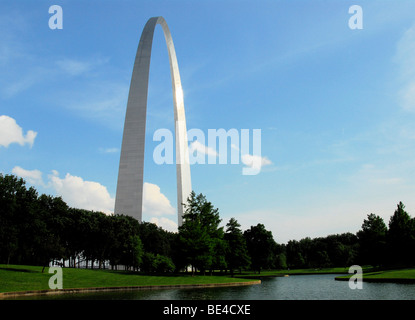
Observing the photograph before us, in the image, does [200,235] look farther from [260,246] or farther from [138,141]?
[260,246]

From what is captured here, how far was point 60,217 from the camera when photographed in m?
63.8

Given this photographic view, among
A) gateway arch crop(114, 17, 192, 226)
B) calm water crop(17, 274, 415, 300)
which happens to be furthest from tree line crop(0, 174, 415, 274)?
calm water crop(17, 274, 415, 300)

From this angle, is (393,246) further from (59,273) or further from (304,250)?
(304,250)

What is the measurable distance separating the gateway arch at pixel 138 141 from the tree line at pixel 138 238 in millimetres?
5547

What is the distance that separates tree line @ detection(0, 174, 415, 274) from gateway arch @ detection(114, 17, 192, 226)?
18.2 feet

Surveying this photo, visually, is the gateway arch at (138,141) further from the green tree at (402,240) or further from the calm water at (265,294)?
the green tree at (402,240)

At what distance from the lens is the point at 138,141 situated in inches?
2050

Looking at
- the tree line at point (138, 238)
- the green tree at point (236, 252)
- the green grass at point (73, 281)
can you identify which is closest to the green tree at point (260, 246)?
the tree line at point (138, 238)

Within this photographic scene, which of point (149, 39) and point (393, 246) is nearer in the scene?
point (149, 39)

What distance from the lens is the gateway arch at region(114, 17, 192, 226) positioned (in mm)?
51688

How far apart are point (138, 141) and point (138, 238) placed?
21.9 meters

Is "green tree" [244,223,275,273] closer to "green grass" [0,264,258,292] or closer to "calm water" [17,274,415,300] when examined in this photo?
"green grass" [0,264,258,292]
